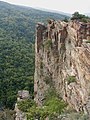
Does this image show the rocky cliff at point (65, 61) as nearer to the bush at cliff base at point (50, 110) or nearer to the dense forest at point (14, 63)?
the bush at cliff base at point (50, 110)

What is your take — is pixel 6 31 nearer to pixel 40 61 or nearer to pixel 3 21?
pixel 3 21

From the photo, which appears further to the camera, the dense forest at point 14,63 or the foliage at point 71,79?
the dense forest at point 14,63

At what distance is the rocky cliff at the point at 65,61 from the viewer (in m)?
32.2

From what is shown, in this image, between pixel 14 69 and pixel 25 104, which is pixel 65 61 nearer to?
pixel 25 104

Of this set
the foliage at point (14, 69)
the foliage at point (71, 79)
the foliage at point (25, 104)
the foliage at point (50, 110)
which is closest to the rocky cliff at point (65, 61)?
the foliage at point (71, 79)

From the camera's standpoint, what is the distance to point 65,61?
4162cm

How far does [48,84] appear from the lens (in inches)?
1900

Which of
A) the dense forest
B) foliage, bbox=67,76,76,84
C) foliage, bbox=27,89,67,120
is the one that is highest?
foliage, bbox=67,76,76,84

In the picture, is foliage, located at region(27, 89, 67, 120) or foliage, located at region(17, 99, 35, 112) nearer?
foliage, located at region(27, 89, 67, 120)

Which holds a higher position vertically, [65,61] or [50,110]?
[65,61]

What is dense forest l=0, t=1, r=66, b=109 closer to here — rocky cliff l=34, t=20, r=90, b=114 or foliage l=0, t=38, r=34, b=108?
foliage l=0, t=38, r=34, b=108

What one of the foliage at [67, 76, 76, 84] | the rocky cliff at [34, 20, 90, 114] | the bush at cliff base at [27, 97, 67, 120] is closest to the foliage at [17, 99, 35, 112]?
the rocky cliff at [34, 20, 90, 114]

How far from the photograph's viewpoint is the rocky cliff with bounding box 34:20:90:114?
32.2 m

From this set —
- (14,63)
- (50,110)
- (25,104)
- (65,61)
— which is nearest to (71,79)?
(50,110)
